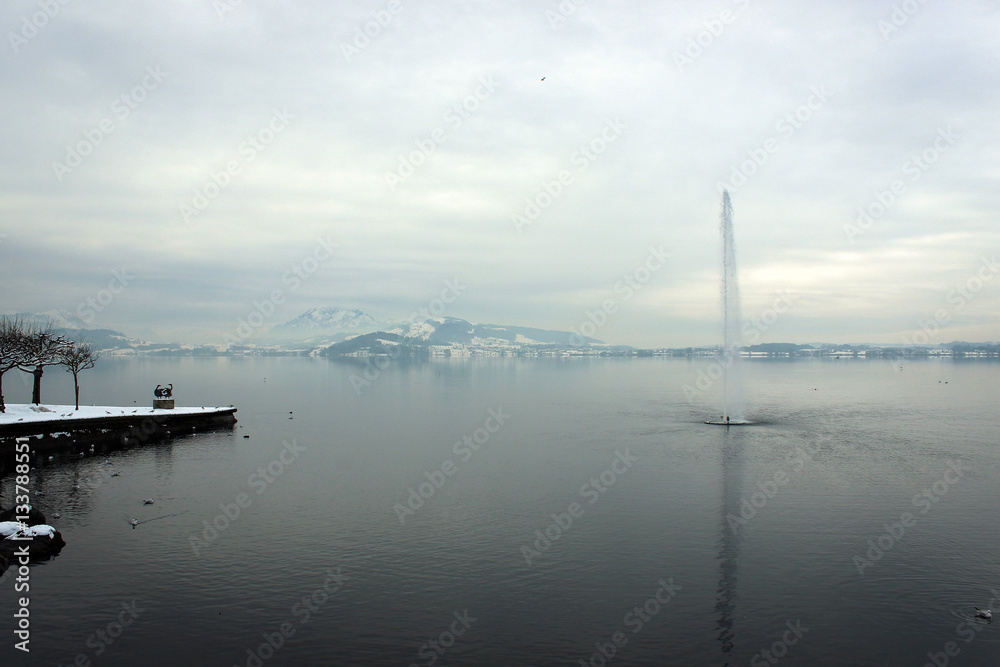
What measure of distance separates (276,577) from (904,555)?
39639mm

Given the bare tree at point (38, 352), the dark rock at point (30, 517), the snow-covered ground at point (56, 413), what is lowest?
the dark rock at point (30, 517)

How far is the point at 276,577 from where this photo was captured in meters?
35.0

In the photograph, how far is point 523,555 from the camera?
38.9m

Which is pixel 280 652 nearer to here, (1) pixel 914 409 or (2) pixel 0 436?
(2) pixel 0 436

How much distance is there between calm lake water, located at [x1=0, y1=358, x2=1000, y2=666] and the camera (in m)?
28.1

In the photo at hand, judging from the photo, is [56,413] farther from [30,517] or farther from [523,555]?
[523,555]

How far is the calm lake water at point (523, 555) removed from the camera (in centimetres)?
2811

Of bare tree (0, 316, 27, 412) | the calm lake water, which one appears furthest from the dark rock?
bare tree (0, 316, 27, 412)

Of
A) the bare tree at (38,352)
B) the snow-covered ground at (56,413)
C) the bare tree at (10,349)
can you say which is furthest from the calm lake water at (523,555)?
the bare tree at (38,352)

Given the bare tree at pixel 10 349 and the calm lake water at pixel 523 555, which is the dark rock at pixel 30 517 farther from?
the bare tree at pixel 10 349

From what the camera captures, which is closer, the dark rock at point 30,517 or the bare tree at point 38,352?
the dark rock at point 30,517

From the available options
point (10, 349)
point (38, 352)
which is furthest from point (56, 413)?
point (10, 349)

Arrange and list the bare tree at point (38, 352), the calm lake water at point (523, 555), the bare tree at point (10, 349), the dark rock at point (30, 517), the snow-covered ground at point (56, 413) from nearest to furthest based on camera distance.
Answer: the calm lake water at point (523, 555), the dark rock at point (30, 517), the snow-covered ground at point (56, 413), the bare tree at point (10, 349), the bare tree at point (38, 352)

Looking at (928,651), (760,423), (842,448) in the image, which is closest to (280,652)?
(928,651)
